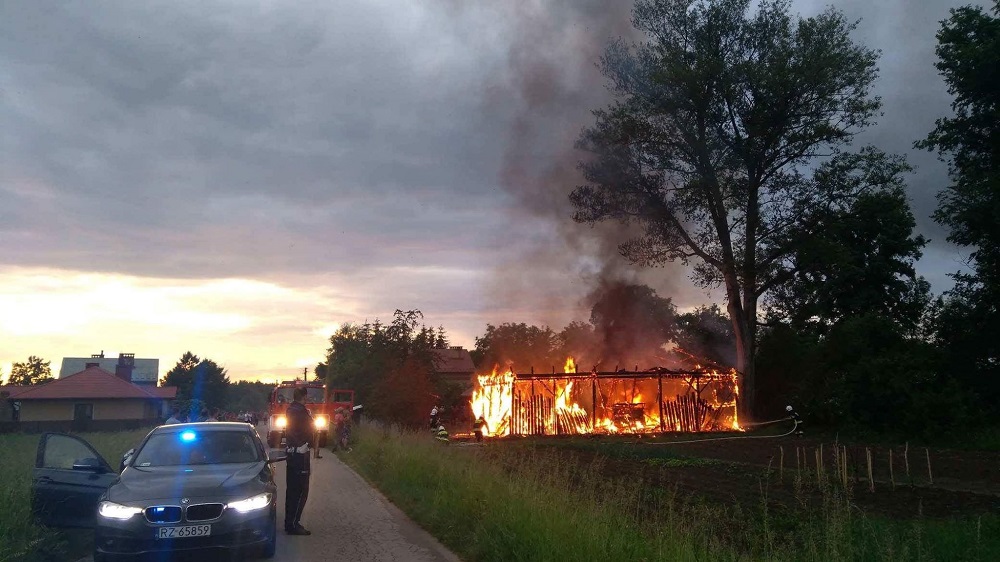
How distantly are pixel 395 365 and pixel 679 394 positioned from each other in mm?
13888

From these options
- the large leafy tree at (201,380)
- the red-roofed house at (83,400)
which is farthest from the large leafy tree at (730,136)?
the large leafy tree at (201,380)

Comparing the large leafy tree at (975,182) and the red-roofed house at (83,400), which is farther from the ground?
the large leafy tree at (975,182)

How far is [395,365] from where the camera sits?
36.1m

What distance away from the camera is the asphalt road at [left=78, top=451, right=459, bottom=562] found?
344 inches

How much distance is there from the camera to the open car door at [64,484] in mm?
8867

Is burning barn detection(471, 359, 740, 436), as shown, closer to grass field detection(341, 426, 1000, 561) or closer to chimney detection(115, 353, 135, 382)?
grass field detection(341, 426, 1000, 561)

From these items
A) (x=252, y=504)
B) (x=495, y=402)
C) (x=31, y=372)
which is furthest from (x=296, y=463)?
(x=31, y=372)

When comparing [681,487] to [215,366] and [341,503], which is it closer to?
[341,503]

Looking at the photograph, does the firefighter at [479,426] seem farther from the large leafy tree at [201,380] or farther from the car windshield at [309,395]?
the large leafy tree at [201,380]

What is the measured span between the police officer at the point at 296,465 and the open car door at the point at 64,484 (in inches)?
89.8

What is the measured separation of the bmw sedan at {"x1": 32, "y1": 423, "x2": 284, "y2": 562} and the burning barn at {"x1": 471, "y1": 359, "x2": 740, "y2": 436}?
2160cm

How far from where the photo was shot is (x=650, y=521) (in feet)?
31.0

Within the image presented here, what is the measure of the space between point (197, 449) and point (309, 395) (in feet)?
79.2

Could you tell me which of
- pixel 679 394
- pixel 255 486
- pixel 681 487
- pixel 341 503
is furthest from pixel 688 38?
pixel 255 486
